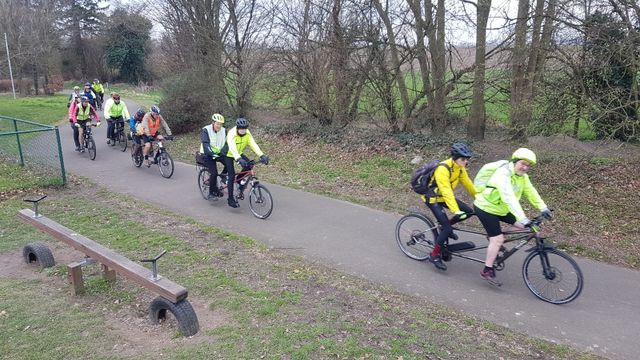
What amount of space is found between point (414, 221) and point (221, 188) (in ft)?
14.2

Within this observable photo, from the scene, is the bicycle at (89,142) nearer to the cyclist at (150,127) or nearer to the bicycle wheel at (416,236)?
the cyclist at (150,127)

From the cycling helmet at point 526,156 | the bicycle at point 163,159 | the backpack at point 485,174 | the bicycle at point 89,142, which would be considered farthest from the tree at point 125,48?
the cycling helmet at point 526,156

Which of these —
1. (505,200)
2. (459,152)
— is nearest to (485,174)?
(459,152)

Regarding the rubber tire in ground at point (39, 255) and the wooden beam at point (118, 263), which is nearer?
the wooden beam at point (118, 263)

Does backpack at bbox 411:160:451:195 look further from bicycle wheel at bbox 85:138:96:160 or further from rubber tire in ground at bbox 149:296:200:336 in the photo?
bicycle wheel at bbox 85:138:96:160

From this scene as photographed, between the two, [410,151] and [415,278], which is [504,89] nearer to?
[410,151]

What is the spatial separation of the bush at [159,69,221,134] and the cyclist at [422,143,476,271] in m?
14.0

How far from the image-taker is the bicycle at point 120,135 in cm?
1504

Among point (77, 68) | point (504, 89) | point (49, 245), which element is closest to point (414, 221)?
point (49, 245)

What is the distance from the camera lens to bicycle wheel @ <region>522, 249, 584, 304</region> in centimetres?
518

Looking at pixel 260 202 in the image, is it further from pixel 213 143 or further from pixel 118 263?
pixel 118 263

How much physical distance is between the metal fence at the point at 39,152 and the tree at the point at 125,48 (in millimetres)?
37264

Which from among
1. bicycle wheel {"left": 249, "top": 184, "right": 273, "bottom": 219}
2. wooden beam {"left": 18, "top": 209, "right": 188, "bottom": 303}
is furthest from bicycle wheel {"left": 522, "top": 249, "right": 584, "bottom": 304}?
bicycle wheel {"left": 249, "top": 184, "right": 273, "bottom": 219}

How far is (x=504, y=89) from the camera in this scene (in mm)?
12023
